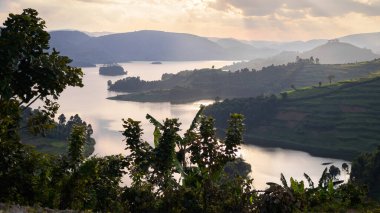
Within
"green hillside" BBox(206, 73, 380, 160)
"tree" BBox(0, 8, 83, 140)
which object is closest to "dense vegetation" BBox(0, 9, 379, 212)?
"tree" BBox(0, 8, 83, 140)

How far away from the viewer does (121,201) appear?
69.7 feet

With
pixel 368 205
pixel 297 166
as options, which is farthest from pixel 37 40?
pixel 297 166

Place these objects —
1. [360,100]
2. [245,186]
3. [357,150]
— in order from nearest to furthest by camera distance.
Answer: [245,186] → [357,150] → [360,100]

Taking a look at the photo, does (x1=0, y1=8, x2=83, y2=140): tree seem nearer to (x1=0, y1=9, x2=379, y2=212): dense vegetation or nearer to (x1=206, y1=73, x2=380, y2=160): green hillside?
(x1=0, y1=9, x2=379, y2=212): dense vegetation

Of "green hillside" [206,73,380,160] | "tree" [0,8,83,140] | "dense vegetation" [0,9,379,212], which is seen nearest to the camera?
"tree" [0,8,83,140]

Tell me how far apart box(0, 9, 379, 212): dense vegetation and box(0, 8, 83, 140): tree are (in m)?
0.03

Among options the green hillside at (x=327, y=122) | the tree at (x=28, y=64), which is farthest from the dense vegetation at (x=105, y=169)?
the green hillside at (x=327, y=122)

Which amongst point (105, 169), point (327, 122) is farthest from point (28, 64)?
point (327, 122)

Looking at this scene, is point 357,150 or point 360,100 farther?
point 360,100

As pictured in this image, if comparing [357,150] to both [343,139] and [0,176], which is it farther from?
[0,176]

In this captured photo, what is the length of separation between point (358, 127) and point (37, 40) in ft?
528

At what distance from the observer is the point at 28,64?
13930 millimetres

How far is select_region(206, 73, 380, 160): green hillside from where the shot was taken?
5901 inches

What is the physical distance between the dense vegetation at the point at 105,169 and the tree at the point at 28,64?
32 millimetres
